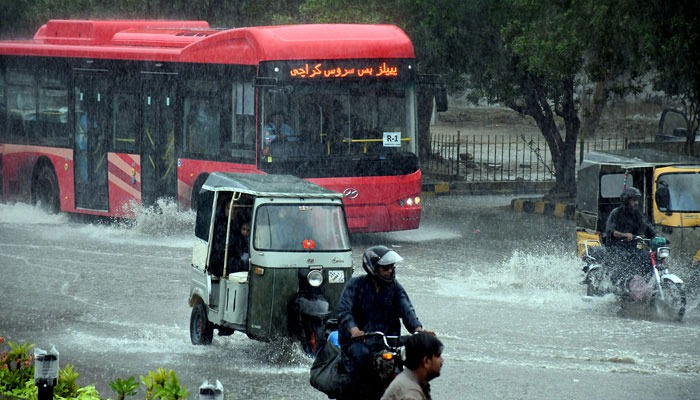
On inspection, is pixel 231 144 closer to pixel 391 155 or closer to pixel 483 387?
pixel 391 155

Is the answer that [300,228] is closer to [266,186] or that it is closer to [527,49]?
[266,186]

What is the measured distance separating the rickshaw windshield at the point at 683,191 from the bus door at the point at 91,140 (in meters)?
10.5

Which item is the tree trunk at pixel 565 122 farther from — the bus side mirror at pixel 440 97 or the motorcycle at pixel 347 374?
the motorcycle at pixel 347 374

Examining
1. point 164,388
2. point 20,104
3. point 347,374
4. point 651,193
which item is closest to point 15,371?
point 164,388

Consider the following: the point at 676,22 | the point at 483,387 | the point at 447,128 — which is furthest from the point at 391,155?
the point at 447,128

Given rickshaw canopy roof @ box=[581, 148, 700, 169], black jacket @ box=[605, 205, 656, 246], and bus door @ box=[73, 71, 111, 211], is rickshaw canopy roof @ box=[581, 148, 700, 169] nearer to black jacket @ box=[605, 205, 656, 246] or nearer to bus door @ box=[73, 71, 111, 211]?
black jacket @ box=[605, 205, 656, 246]

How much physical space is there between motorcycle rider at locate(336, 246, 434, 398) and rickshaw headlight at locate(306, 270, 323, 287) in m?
2.89

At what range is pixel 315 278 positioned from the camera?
1105 centimetres

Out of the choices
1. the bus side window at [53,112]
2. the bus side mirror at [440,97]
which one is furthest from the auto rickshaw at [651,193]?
the bus side window at [53,112]

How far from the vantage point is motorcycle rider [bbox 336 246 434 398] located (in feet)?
25.9

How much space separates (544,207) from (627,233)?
38.2 feet

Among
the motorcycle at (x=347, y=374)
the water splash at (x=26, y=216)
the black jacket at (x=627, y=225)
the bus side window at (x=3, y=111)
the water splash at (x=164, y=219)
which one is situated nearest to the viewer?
the motorcycle at (x=347, y=374)

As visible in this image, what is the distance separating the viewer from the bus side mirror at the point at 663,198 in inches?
579

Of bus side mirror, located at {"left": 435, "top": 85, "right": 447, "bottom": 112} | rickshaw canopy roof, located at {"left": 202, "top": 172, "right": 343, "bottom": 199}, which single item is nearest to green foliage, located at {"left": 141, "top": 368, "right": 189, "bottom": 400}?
rickshaw canopy roof, located at {"left": 202, "top": 172, "right": 343, "bottom": 199}
